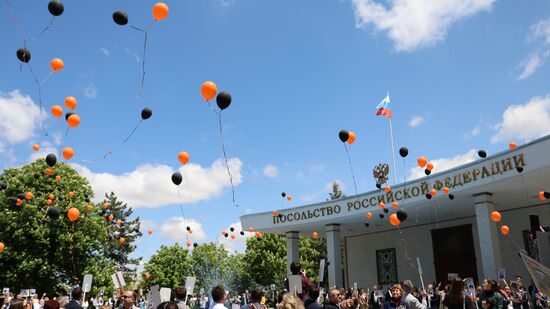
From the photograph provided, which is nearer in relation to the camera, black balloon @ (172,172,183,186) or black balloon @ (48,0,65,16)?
black balloon @ (48,0,65,16)

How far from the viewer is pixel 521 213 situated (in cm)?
2044

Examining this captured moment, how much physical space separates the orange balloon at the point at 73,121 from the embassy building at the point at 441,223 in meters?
12.8

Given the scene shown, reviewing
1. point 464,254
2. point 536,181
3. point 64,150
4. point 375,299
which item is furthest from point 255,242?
point 64,150

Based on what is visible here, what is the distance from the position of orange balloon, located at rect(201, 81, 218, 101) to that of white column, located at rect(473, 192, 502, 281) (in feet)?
41.2

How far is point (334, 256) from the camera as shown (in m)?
23.2

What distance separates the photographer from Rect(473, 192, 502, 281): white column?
16.1 metres

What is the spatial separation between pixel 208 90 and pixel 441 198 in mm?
13014

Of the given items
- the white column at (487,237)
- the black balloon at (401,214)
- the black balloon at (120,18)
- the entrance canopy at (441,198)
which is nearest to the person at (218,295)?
the black balloon at (120,18)

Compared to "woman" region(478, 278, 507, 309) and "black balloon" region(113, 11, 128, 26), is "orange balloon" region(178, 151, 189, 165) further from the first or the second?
"woman" region(478, 278, 507, 309)

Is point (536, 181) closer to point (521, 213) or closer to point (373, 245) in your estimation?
point (521, 213)

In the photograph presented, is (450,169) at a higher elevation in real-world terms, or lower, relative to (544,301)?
higher

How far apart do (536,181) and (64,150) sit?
1491 centimetres

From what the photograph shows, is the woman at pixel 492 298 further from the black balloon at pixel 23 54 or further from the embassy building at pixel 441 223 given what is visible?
the black balloon at pixel 23 54

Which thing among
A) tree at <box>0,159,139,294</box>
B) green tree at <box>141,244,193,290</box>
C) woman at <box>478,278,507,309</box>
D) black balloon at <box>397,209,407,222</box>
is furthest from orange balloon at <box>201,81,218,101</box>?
green tree at <box>141,244,193,290</box>
